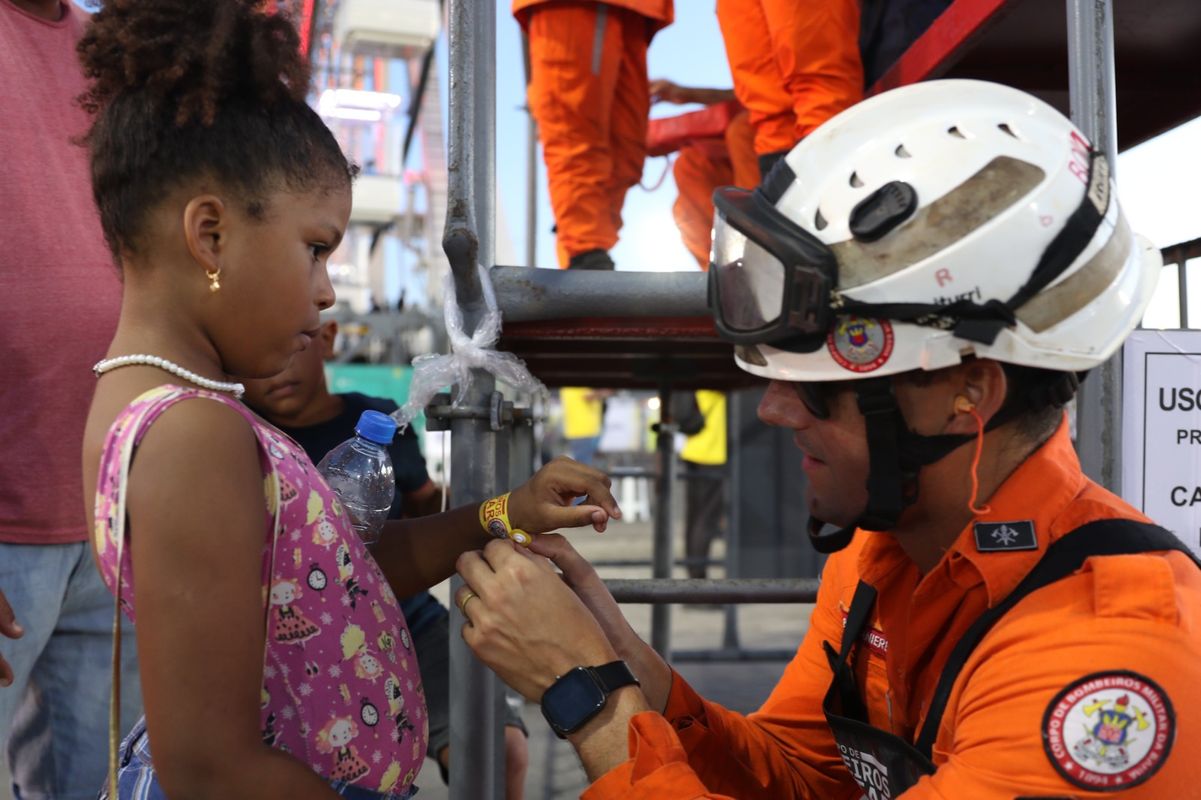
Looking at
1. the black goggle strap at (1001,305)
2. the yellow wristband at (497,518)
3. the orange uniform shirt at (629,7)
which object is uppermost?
the orange uniform shirt at (629,7)

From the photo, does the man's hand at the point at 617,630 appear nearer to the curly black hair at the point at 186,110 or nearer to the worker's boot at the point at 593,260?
the curly black hair at the point at 186,110

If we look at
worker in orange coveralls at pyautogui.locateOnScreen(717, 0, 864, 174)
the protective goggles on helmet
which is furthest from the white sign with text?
worker in orange coveralls at pyautogui.locateOnScreen(717, 0, 864, 174)

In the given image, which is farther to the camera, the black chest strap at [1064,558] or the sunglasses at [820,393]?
the sunglasses at [820,393]

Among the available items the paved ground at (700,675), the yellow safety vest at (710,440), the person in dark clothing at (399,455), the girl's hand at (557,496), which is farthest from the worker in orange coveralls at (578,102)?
the yellow safety vest at (710,440)

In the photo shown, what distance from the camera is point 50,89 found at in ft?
7.00

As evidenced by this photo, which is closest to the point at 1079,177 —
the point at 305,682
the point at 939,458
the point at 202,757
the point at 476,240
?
the point at 939,458

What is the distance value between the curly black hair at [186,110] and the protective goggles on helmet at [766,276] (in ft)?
1.95

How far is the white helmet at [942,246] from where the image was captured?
142cm

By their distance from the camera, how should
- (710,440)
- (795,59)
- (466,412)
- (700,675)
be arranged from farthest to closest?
(710,440) → (700,675) → (795,59) → (466,412)

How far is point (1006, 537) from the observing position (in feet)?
4.72

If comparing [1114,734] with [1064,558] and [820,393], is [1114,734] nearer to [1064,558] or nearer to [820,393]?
[1064,558]

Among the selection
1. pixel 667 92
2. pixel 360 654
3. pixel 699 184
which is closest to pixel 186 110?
pixel 360 654

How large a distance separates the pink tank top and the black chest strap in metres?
0.75

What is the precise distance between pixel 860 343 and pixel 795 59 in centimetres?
151
